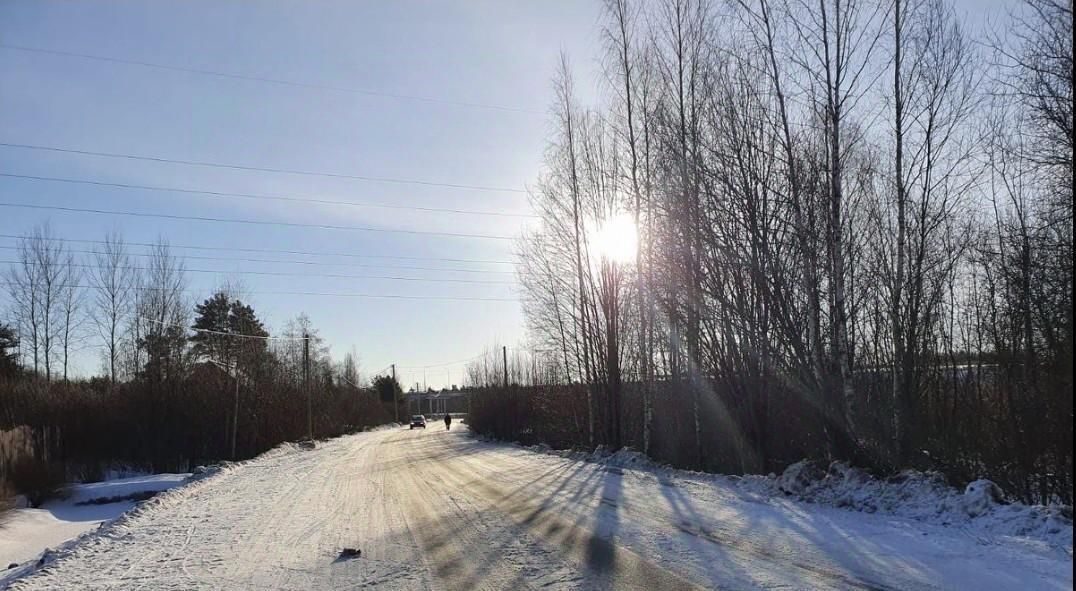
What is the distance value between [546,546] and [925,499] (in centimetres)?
532

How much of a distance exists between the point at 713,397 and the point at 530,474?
5189 mm

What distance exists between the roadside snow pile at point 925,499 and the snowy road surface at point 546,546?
41cm

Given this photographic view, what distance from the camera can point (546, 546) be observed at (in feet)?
27.3

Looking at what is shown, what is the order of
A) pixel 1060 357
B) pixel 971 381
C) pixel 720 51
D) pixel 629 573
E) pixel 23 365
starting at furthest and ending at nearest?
1. pixel 23 365
2. pixel 720 51
3. pixel 971 381
4. pixel 1060 357
5. pixel 629 573

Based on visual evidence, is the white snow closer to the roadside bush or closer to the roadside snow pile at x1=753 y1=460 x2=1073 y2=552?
the roadside bush

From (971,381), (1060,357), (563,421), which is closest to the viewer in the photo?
(1060,357)

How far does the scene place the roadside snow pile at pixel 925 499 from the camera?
7.70 metres

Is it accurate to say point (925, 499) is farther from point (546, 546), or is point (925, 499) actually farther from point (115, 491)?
point (115, 491)

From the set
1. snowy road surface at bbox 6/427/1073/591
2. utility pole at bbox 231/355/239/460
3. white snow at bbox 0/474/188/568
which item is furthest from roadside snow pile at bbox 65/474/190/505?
snowy road surface at bbox 6/427/1073/591

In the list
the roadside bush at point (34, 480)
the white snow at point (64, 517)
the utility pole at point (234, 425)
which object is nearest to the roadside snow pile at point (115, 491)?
the white snow at point (64, 517)

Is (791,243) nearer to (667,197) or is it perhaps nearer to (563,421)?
(667,197)

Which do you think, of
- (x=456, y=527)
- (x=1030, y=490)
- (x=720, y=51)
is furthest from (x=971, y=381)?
(x=456, y=527)

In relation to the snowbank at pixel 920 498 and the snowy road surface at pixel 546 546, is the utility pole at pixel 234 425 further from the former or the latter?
the snowbank at pixel 920 498

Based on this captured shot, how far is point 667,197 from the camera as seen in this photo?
55.6 ft
